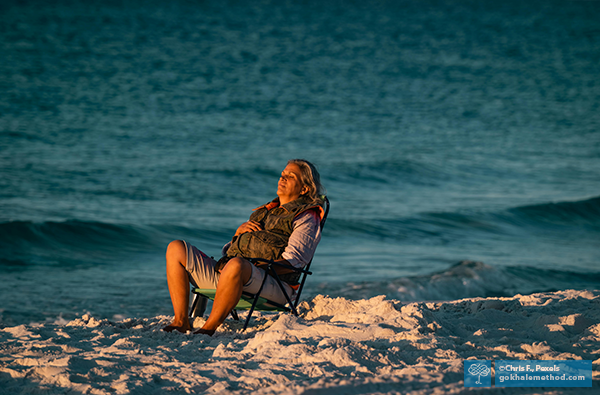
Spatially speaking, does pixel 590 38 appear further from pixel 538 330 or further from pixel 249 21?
pixel 538 330

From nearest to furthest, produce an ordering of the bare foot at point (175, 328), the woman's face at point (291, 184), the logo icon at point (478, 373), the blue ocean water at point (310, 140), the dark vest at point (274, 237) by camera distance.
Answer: the logo icon at point (478, 373) → the bare foot at point (175, 328) → the dark vest at point (274, 237) → the woman's face at point (291, 184) → the blue ocean water at point (310, 140)

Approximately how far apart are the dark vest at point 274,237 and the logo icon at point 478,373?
1541mm

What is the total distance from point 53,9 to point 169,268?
27624mm

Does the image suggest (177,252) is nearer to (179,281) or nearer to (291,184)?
(179,281)

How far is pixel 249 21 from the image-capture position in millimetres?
31984

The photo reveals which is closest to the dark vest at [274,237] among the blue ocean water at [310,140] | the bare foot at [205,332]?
the bare foot at [205,332]

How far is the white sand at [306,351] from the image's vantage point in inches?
95.0

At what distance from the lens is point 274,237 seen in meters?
3.82

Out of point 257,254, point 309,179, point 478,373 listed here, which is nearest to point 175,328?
point 257,254

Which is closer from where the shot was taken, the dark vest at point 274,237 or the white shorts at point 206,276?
the white shorts at point 206,276

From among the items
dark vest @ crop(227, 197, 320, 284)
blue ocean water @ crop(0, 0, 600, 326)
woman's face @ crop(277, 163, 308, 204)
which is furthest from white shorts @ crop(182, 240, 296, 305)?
blue ocean water @ crop(0, 0, 600, 326)

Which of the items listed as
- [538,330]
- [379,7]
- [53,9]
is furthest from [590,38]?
[538,330]

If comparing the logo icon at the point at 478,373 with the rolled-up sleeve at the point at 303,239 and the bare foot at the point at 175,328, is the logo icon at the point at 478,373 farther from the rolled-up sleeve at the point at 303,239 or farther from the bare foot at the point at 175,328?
the bare foot at the point at 175,328

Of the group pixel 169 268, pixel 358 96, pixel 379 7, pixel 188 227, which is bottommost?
pixel 188 227
